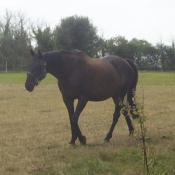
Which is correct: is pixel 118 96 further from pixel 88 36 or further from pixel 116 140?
pixel 88 36

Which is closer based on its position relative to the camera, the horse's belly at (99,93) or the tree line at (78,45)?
the horse's belly at (99,93)

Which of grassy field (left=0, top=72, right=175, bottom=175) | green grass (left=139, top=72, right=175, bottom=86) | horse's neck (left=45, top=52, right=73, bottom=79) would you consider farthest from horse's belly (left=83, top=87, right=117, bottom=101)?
green grass (left=139, top=72, right=175, bottom=86)

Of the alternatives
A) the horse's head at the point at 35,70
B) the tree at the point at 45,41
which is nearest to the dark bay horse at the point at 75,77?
the horse's head at the point at 35,70

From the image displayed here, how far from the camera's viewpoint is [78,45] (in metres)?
46.4

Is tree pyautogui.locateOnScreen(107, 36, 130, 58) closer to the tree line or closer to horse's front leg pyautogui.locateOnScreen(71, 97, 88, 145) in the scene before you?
the tree line

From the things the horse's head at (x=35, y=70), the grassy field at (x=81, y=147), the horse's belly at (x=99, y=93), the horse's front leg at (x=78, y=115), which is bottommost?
the grassy field at (x=81, y=147)

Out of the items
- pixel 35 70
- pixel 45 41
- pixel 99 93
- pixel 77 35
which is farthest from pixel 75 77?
pixel 77 35

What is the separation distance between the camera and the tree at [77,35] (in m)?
44.8

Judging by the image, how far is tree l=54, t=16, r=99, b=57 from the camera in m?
44.8

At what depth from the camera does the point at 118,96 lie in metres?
6.59

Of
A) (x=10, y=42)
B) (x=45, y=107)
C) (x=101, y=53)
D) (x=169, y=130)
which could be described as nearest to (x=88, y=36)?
Answer: (x=101, y=53)

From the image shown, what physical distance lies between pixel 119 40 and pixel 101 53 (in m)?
4.07

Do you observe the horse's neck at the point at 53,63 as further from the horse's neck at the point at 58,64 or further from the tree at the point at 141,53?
the tree at the point at 141,53

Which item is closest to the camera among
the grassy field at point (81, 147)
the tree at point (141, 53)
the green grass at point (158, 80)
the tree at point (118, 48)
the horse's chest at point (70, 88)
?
the grassy field at point (81, 147)
